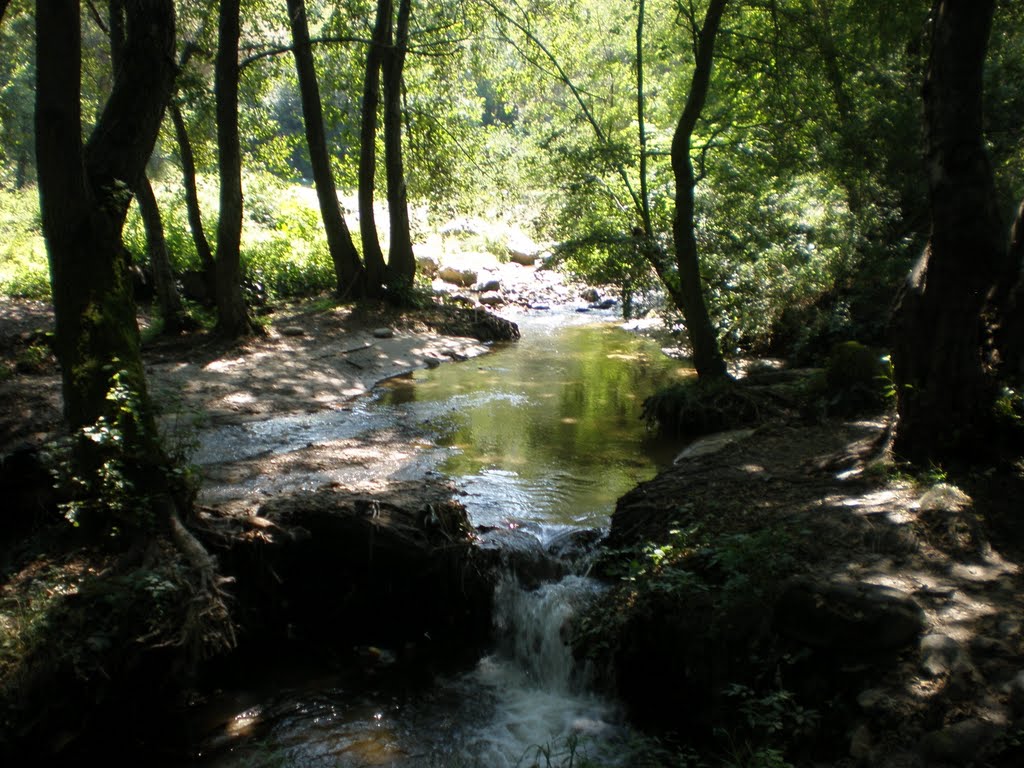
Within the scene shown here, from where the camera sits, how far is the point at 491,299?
2625 cm

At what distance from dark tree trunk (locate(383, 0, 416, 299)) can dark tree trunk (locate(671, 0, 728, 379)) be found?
9137 mm

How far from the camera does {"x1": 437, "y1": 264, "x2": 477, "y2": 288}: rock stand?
1109 inches

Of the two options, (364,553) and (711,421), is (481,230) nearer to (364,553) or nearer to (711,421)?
(711,421)

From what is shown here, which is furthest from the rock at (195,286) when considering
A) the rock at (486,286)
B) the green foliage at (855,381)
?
the green foliage at (855,381)

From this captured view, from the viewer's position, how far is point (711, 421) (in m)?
11.3

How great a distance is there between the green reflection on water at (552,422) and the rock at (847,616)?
10.7 ft

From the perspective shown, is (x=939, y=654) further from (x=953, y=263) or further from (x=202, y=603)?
(x=202, y=603)

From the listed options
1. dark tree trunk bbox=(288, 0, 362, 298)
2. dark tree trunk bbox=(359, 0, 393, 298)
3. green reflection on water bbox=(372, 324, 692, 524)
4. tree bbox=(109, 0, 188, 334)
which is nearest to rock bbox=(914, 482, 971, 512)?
green reflection on water bbox=(372, 324, 692, 524)

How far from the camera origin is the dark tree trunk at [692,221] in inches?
425

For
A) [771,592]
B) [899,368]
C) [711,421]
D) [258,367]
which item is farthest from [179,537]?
[258,367]

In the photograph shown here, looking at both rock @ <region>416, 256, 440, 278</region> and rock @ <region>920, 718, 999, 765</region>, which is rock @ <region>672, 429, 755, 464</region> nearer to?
rock @ <region>920, 718, 999, 765</region>

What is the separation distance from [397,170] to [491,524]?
1413 cm

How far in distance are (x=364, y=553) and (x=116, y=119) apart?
12.7 feet

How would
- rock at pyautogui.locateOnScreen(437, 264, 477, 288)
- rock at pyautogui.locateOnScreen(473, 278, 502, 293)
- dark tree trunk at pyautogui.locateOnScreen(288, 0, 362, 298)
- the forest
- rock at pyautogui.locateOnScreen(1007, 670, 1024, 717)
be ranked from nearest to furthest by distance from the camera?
rock at pyautogui.locateOnScreen(1007, 670, 1024, 717)
the forest
dark tree trunk at pyautogui.locateOnScreen(288, 0, 362, 298)
rock at pyautogui.locateOnScreen(473, 278, 502, 293)
rock at pyautogui.locateOnScreen(437, 264, 477, 288)
